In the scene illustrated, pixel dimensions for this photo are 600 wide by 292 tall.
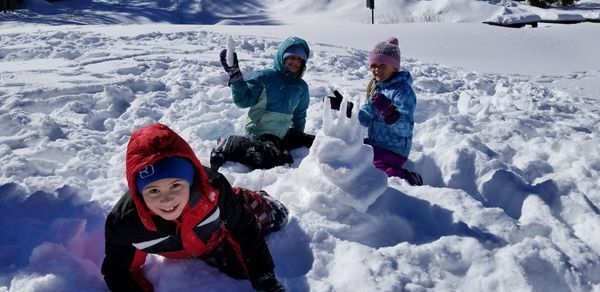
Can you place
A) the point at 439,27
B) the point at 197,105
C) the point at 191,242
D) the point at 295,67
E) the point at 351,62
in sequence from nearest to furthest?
1. the point at 191,242
2. the point at 295,67
3. the point at 197,105
4. the point at 351,62
5. the point at 439,27

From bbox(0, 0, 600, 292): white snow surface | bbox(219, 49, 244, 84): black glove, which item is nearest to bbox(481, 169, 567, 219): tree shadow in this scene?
bbox(0, 0, 600, 292): white snow surface

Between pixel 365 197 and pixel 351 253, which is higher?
pixel 365 197

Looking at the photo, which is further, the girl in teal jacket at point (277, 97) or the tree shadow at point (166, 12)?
the tree shadow at point (166, 12)

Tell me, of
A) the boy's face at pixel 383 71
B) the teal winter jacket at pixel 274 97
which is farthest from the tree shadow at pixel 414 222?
the teal winter jacket at pixel 274 97

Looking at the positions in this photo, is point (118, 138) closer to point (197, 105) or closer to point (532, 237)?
point (197, 105)

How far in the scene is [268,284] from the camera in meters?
2.17

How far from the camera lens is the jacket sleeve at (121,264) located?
208 centimetres

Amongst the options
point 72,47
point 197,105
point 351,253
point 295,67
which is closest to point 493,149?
point 295,67

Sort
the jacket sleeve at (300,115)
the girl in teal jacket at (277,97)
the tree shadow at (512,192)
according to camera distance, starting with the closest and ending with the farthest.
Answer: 1. the tree shadow at (512,192)
2. the girl in teal jacket at (277,97)
3. the jacket sleeve at (300,115)

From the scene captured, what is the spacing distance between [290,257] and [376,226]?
1.78ft

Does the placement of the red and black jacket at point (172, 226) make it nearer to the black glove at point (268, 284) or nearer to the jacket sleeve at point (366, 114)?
the black glove at point (268, 284)

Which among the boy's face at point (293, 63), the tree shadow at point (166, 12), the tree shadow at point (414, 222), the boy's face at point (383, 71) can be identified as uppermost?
the tree shadow at point (166, 12)

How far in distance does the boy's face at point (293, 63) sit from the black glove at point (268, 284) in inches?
88.5

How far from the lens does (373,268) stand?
7.54 feet
